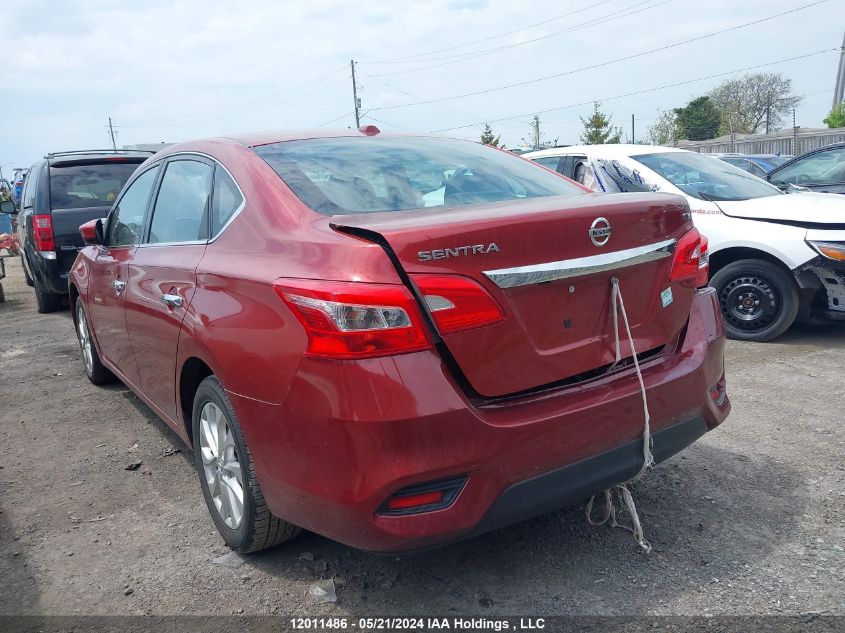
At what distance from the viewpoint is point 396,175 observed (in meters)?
2.90

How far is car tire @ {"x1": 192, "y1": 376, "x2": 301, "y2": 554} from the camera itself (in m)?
2.60

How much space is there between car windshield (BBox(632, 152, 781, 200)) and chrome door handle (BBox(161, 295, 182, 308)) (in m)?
4.61

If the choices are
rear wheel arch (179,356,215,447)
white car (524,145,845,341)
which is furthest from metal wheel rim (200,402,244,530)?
white car (524,145,845,341)

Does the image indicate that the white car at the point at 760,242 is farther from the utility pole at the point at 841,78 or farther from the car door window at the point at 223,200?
the utility pole at the point at 841,78

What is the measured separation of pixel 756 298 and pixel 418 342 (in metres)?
4.48

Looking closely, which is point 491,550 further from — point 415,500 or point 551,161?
point 551,161

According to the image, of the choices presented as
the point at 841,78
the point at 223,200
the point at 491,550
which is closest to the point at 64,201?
the point at 223,200

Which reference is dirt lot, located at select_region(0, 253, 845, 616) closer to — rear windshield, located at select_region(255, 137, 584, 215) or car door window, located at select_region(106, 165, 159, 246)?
car door window, located at select_region(106, 165, 159, 246)

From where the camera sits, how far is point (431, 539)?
7.00 ft

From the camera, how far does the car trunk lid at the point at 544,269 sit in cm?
214

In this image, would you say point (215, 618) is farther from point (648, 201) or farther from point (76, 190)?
point (76, 190)

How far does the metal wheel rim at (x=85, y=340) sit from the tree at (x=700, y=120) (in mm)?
63346

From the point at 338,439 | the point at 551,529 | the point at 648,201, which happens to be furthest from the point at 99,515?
the point at 648,201

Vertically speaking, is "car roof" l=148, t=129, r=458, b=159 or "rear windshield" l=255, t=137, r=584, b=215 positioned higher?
"car roof" l=148, t=129, r=458, b=159
